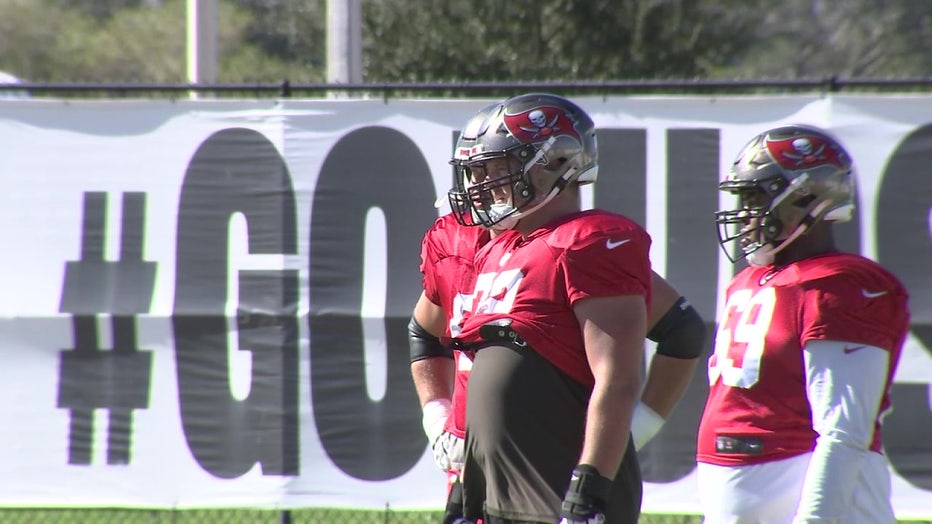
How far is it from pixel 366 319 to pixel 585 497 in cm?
287

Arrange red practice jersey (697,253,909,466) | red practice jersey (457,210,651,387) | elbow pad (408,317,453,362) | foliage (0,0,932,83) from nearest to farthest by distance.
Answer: red practice jersey (457,210,651,387), red practice jersey (697,253,909,466), elbow pad (408,317,453,362), foliage (0,0,932,83)

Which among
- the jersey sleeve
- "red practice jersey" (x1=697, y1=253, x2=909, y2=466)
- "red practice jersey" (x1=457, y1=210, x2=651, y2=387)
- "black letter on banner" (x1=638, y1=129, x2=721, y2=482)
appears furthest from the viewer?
"black letter on banner" (x1=638, y1=129, x2=721, y2=482)

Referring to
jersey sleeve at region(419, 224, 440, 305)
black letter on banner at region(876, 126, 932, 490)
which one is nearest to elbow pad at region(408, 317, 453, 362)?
jersey sleeve at region(419, 224, 440, 305)

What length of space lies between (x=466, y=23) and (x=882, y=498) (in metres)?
11.4

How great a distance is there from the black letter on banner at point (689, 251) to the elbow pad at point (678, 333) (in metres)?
2.08

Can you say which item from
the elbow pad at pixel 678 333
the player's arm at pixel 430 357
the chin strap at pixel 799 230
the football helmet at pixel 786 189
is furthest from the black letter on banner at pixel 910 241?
the player's arm at pixel 430 357

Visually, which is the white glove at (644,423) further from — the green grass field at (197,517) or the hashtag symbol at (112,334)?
the hashtag symbol at (112,334)

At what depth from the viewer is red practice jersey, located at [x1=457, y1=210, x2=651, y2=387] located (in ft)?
8.57

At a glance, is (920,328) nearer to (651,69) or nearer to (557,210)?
(557,210)

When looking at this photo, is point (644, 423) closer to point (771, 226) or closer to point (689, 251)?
point (771, 226)

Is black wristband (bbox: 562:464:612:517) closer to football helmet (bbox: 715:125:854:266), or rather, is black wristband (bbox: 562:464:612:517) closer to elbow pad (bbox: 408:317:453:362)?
football helmet (bbox: 715:125:854:266)

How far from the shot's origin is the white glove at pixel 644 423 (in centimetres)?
294

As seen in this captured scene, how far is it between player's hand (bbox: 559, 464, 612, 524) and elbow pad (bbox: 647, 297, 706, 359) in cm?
61

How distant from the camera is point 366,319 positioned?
17.3ft
